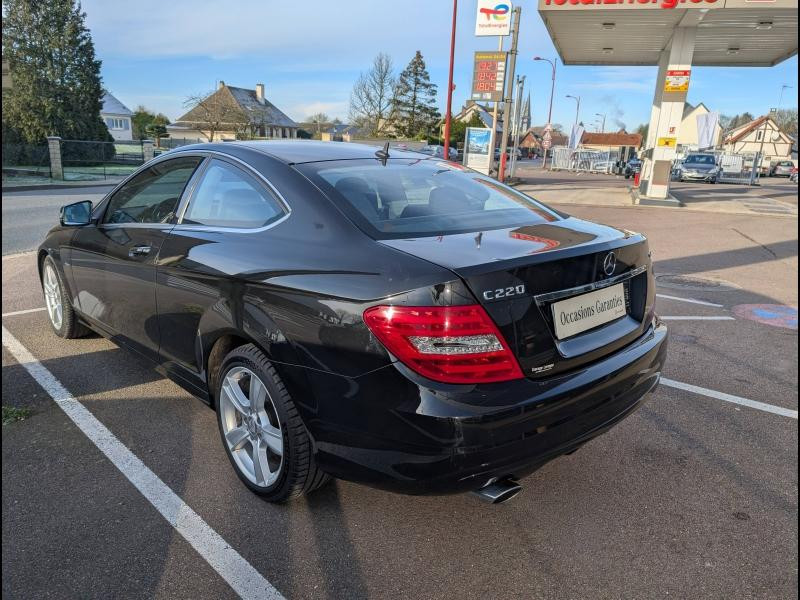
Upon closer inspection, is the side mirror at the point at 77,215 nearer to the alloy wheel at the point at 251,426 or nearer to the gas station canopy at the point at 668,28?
the alloy wheel at the point at 251,426

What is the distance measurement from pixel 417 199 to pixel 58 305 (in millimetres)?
3399

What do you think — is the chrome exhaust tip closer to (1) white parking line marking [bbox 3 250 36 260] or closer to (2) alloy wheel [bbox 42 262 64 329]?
(2) alloy wheel [bbox 42 262 64 329]

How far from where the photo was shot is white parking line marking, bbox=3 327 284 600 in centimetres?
225

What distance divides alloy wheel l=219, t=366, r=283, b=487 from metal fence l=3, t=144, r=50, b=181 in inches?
1088

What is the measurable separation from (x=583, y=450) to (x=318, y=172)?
206 cm

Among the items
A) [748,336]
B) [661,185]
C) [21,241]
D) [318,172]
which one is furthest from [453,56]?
[318,172]

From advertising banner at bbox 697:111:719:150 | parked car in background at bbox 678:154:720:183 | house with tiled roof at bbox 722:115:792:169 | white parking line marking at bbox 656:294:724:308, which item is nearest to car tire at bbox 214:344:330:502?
white parking line marking at bbox 656:294:724:308

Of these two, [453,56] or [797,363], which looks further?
[453,56]

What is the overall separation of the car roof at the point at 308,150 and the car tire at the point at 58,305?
1.81 m

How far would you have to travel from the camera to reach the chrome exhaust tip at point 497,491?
7.47 ft

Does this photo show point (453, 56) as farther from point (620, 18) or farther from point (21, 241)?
point (21, 241)

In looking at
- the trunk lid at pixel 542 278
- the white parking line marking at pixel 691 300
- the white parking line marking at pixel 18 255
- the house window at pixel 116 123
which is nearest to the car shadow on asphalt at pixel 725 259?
the white parking line marking at pixel 691 300

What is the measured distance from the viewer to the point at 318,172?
284cm

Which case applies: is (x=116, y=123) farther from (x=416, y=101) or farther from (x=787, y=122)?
(x=787, y=122)
